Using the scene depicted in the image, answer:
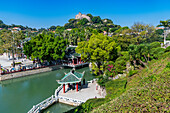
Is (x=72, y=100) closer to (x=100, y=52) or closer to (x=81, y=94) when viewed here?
(x=81, y=94)

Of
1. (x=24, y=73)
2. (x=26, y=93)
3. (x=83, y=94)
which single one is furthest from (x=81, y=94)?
(x=24, y=73)

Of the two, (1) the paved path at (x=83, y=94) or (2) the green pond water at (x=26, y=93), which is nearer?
(2) the green pond water at (x=26, y=93)

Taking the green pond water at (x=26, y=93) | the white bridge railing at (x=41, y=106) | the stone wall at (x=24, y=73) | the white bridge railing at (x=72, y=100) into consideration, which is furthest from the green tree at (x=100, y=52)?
the stone wall at (x=24, y=73)

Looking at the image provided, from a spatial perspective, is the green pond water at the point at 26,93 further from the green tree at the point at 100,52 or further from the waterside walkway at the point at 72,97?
the green tree at the point at 100,52

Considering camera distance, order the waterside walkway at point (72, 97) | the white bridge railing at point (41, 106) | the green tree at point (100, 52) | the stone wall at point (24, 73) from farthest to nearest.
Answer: the stone wall at point (24, 73) → the green tree at point (100, 52) → the waterside walkway at point (72, 97) → the white bridge railing at point (41, 106)

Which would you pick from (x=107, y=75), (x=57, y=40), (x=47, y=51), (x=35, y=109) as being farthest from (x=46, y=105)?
(x=57, y=40)

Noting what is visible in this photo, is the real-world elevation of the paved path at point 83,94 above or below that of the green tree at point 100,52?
below

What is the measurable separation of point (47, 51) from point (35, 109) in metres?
13.0

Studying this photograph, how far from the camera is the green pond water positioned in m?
12.5

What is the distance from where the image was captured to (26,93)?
16.5 m

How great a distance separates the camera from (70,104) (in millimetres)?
12477

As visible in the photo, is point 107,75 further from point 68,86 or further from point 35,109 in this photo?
point 35,109

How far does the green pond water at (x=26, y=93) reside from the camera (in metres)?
12.5

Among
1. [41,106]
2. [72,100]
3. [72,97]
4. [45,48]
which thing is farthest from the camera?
[45,48]
